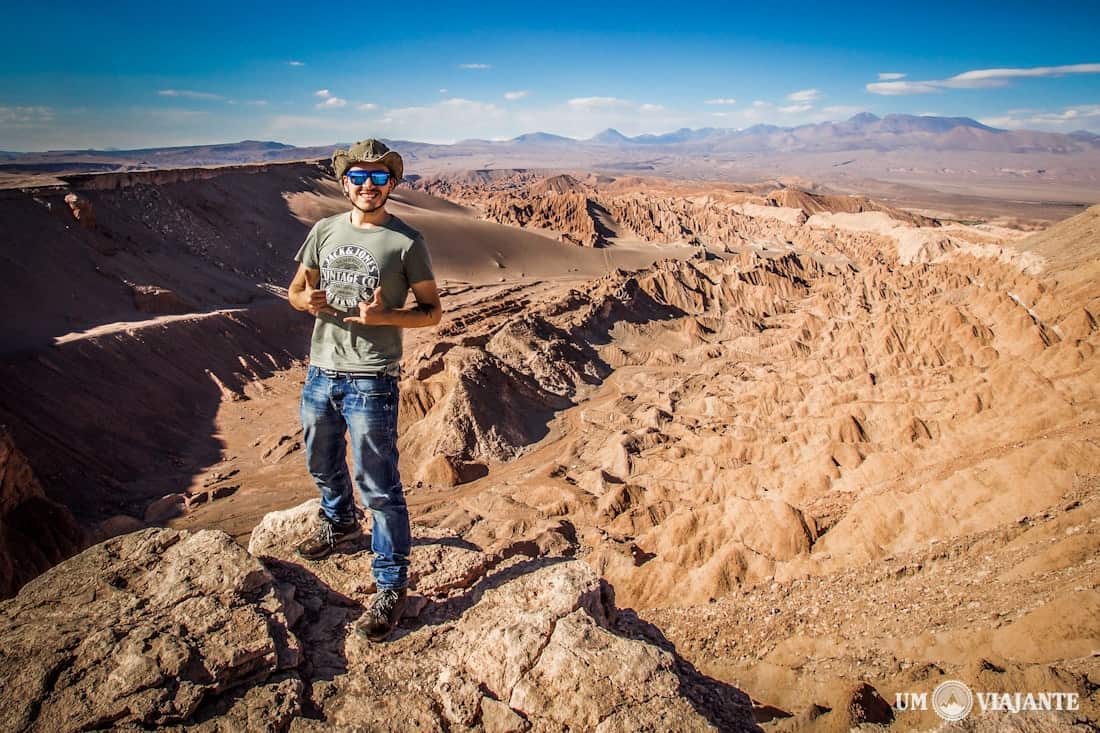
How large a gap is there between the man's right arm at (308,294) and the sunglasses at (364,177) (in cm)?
58

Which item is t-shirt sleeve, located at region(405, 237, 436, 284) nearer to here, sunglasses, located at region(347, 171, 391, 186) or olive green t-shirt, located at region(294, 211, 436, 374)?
olive green t-shirt, located at region(294, 211, 436, 374)

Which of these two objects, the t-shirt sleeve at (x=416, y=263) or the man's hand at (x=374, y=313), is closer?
the man's hand at (x=374, y=313)

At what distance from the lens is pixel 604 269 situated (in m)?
61.5

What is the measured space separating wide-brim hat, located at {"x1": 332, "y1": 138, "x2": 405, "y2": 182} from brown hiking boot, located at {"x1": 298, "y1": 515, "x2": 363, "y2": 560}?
2.40 m

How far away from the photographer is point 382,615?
372 cm

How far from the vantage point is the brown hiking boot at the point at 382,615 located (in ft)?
12.0

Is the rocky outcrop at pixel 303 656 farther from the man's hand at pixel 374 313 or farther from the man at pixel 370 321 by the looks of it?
the man's hand at pixel 374 313

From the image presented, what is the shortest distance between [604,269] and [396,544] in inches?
2317

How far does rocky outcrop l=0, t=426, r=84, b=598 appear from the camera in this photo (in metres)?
11.4

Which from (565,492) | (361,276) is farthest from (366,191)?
(565,492)

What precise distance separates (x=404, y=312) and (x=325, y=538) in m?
1.90

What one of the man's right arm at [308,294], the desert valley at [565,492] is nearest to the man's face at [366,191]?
the man's right arm at [308,294]

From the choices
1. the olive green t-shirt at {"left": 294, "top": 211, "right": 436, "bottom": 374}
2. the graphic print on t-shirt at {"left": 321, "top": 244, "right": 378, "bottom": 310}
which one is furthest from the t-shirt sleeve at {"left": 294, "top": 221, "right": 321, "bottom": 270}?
the graphic print on t-shirt at {"left": 321, "top": 244, "right": 378, "bottom": 310}

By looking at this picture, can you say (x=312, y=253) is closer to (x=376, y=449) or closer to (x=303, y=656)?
(x=376, y=449)
